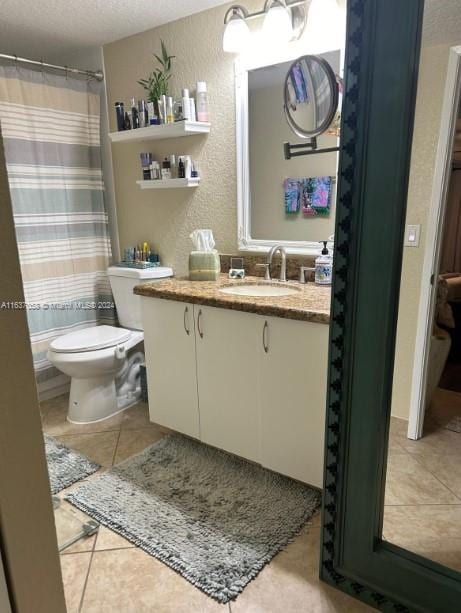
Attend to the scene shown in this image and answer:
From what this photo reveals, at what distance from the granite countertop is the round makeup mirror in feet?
2.34

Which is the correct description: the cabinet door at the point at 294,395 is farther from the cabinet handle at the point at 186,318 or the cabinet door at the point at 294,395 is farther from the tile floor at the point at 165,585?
the cabinet handle at the point at 186,318

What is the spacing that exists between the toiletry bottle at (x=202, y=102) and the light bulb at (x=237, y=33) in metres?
0.28

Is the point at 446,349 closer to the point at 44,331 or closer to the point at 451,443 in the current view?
the point at 451,443

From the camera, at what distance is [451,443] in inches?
53.6

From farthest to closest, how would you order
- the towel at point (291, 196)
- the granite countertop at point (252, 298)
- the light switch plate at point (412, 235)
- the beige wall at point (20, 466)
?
the towel at point (291, 196), the granite countertop at point (252, 298), the light switch plate at point (412, 235), the beige wall at point (20, 466)

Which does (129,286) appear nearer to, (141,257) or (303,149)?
(141,257)

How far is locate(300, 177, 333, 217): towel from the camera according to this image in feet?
7.05

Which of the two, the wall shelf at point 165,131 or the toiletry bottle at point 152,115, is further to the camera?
the toiletry bottle at point 152,115

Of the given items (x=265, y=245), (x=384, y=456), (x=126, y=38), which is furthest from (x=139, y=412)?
(x=126, y=38)

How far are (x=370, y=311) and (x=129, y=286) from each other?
185 centimetres

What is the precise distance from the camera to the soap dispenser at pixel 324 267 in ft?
6.75

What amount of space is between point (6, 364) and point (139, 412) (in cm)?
204

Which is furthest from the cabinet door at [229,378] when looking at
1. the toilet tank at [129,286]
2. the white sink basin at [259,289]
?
the toilet tank at [129,286]

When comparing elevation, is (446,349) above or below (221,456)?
above
